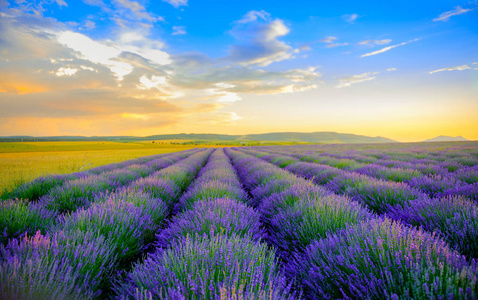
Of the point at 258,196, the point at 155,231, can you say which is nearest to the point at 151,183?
the point at 155,231

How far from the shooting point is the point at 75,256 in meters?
1.42

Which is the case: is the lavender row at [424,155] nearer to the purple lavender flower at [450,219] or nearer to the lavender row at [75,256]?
the purple lavender flower at [450,219]

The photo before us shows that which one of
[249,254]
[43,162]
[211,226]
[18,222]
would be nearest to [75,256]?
[211,226]

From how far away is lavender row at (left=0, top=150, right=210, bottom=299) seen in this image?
3.74ft

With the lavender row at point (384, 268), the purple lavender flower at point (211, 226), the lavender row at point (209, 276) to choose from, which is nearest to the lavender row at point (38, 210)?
the purple lavender flower at point (211, 226)

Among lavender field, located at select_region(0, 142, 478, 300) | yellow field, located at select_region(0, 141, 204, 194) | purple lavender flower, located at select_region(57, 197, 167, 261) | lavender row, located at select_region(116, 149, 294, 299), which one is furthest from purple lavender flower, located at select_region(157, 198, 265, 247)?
yellow field, located at select_region(0, 141, 204, 194)

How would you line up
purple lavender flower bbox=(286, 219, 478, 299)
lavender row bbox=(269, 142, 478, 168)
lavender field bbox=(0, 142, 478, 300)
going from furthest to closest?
lavender row bbox=(269, 142, 478, 168), lavender field bbox=(0, 142, 478, 300), purple lavender flower bbox=(286, 219, 478, 299)

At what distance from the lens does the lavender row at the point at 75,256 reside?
1.14 meters

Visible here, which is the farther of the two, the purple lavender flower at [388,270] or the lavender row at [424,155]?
the lavender row at [424,155]

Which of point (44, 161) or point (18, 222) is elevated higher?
point (18, 222)

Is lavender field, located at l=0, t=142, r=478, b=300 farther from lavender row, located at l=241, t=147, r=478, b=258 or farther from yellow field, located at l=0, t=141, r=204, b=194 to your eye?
yellow field, located at l=0, t=141, r=204, b=194

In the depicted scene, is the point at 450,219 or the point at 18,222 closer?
the point at 450,219

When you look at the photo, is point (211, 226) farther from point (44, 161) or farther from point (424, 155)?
point (44, 161)

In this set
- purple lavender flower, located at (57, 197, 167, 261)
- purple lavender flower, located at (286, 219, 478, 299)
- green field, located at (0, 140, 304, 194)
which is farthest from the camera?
green field, located at (0, 140, 304, 194)
